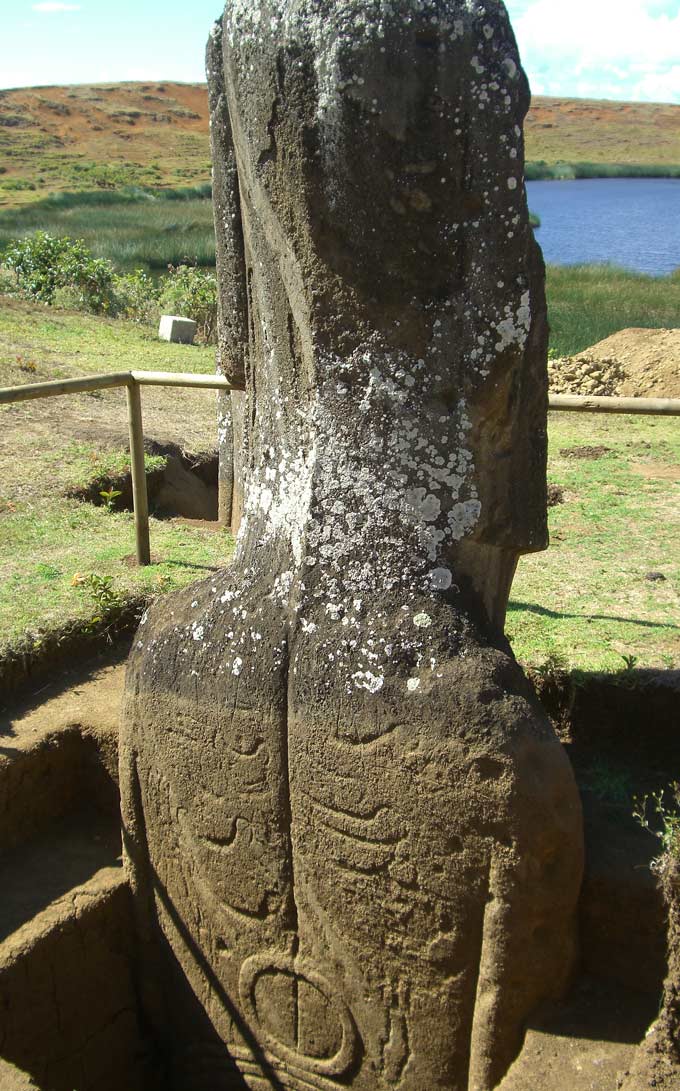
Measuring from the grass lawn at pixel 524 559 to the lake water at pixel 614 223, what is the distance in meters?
13.6

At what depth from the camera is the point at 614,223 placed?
48.1 metres

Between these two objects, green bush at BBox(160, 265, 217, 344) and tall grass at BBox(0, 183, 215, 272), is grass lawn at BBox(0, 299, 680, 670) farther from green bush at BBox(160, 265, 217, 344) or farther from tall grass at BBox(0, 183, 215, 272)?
tall grass at BBox(0, 183, 215, 272)

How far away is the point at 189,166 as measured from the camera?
5484cm

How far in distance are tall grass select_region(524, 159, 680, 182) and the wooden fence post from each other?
235 ft

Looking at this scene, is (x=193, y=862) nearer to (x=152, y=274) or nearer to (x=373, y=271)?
(x=373, y=271)

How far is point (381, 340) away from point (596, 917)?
1297 mm

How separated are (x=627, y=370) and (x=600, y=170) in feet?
230

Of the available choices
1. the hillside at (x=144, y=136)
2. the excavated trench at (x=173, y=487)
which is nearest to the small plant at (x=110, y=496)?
the excavated trench at (x=173, y=487)

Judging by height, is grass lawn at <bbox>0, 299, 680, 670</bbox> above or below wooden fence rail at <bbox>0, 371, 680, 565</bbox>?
below

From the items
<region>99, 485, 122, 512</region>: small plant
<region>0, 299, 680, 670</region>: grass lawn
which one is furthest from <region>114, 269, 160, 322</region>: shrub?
<region>99, 485, 122, 512</region>: small plant

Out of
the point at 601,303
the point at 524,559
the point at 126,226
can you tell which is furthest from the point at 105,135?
the point at 524,559

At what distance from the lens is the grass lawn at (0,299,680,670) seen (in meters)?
3.48

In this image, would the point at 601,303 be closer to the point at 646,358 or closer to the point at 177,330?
the point at 646,358

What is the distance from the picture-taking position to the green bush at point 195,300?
11.0 meters
